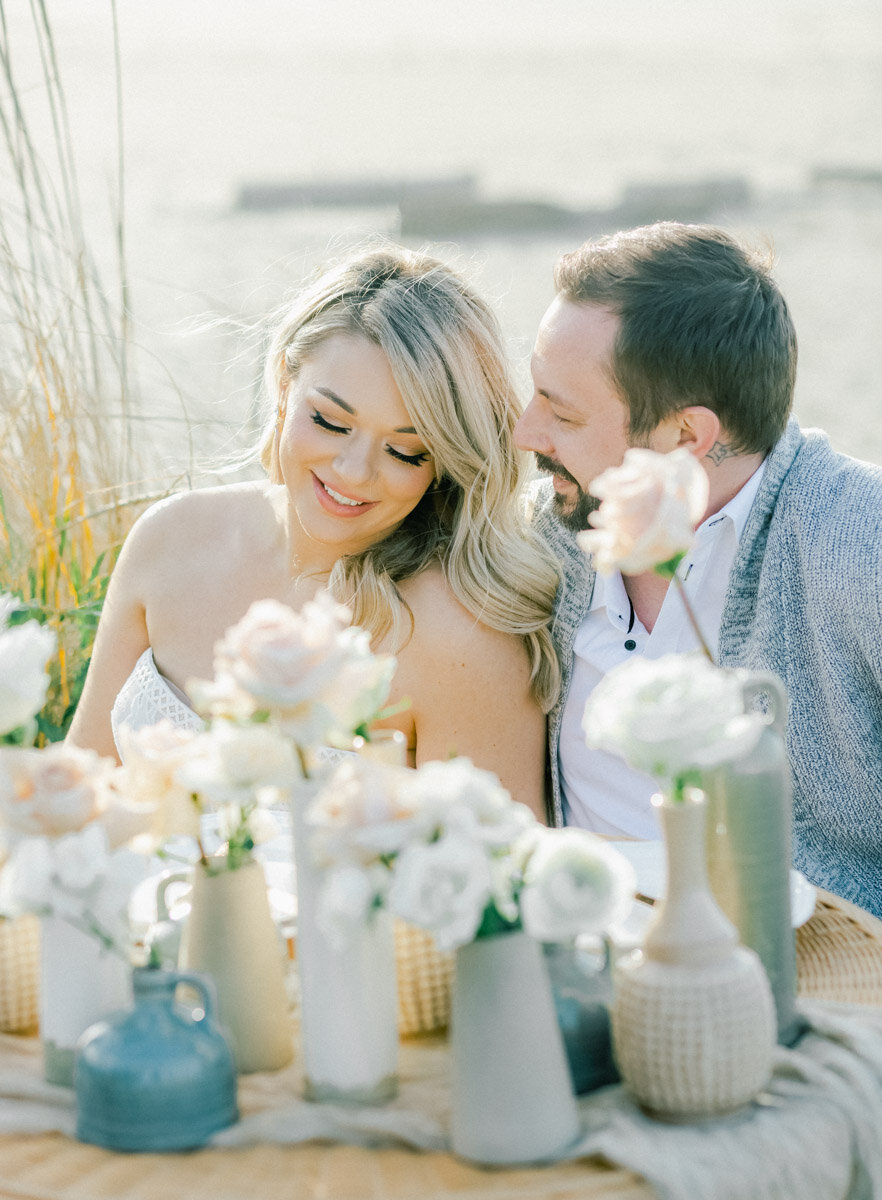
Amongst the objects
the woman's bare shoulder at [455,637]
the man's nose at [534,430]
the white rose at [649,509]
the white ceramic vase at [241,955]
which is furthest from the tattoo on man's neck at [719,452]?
the white ceramic vase at [241,955]

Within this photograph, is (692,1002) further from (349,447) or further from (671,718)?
(349,447)

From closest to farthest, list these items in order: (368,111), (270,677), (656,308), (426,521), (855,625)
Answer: (270,677) → (855,625) → (656,308) → (426,521) → (368,111)

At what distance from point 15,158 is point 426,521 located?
1229 mm

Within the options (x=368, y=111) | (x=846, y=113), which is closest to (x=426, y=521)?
(x=846, y=113)

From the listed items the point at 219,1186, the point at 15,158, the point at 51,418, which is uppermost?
the point at 15,158

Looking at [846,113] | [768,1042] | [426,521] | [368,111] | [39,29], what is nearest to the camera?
[768,1042]

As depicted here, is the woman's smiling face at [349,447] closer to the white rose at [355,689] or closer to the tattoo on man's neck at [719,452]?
the tattoo on man's neck at [719,452]

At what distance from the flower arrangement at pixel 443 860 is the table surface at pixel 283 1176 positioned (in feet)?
0.66

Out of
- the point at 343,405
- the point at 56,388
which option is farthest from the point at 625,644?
the point at 56,388

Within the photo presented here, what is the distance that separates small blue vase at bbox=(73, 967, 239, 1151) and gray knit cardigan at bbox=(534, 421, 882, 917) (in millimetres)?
1233

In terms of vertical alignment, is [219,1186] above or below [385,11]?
below

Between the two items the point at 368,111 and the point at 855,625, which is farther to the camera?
the point at 368,111

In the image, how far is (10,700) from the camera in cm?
104

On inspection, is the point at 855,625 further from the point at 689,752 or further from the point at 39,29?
the point at 39,29
